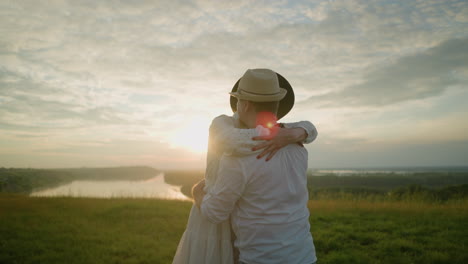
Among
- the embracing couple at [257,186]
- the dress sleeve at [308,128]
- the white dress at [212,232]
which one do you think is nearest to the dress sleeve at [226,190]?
the embracing couple at [257,186]

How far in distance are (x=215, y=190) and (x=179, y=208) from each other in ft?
32.5

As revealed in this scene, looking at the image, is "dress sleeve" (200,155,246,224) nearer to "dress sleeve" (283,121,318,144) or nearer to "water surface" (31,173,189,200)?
"dress sleeve" (283,121,318,144)

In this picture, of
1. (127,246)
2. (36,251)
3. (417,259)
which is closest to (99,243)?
(127,246)

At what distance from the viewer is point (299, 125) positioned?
6.83ft

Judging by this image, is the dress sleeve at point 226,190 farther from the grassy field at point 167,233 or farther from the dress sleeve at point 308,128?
the grassy field at point 167,233

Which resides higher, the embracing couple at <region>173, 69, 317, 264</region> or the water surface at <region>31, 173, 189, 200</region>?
the embracing couple at <region>173, 69, 317, 264</region>

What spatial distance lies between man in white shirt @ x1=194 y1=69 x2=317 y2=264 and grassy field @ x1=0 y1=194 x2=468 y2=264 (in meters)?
4.21

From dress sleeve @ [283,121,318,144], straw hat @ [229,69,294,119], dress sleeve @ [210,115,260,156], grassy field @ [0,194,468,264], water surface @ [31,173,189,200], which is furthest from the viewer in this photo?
water surface @ [31,173,189,200]

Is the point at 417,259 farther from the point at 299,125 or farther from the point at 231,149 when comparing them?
the point at 231,149

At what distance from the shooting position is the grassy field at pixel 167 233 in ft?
18.4

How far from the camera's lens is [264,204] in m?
1.74

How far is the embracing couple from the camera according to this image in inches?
66.4

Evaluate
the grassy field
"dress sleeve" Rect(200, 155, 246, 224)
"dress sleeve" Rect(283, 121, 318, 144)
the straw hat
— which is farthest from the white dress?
the grassy field

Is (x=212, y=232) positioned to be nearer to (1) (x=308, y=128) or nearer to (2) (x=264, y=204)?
(2) (x=264, y=204)
